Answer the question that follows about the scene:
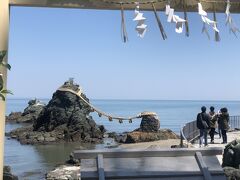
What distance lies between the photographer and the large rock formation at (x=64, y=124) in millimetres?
34509

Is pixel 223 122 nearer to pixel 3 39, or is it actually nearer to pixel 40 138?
pixel 3 39

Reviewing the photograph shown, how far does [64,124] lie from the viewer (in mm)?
36031

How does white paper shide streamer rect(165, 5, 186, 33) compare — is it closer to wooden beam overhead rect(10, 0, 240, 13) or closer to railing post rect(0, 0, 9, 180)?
wooden beam overhead rect(10, 0, 240, 13)

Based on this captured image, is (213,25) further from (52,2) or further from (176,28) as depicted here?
(52,2)

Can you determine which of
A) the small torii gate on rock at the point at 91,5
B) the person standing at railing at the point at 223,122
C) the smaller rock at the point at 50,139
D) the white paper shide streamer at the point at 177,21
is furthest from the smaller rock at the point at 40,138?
the white paper shide streamer at the point at 177,21

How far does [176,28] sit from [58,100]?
33672 millimetres

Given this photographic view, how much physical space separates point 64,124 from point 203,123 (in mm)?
21348

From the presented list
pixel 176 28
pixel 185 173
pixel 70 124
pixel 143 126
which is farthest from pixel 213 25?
pixel 70 124

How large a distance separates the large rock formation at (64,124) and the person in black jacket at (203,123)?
17.3 meters

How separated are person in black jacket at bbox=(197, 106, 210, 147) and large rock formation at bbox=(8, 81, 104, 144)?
56.6 feet

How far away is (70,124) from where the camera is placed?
1407 inches

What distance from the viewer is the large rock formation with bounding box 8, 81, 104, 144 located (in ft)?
113

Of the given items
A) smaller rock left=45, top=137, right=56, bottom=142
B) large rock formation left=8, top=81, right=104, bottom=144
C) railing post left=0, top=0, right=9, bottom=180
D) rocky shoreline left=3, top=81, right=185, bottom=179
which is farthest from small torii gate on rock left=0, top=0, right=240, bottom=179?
smaller rock left=45, top=137, right=56, bottom=142

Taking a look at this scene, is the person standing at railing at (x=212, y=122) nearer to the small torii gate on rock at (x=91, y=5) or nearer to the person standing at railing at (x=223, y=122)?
the person standing at railing at (x=223, y=122)
